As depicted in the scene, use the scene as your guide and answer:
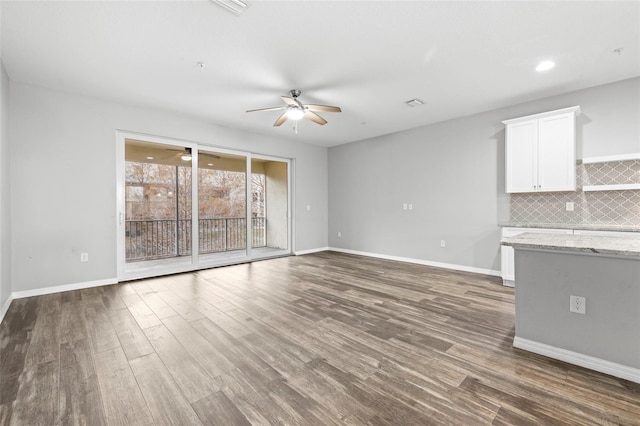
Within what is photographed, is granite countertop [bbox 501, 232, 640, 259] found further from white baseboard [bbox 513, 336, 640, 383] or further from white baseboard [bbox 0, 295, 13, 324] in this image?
white baseboard [bbox 0, 295, 13, 324]

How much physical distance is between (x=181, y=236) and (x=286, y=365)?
4.40 metres

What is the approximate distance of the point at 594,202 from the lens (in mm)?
3736

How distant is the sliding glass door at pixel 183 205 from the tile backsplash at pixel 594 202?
4.85 metres

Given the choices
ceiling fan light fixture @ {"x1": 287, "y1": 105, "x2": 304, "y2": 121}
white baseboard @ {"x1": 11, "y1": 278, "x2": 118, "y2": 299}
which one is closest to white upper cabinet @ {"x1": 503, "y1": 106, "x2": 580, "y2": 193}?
ceiling fan light fixture @ {"x1": 287, "y1": 105, "x2": 304, "y2": 121}

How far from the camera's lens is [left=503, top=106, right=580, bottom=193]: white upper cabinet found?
12.2 feet

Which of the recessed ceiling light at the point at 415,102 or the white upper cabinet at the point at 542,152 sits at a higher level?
the recessed ceiling light at the point at 415,102

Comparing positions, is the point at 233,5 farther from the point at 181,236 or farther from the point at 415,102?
the point at 181,236

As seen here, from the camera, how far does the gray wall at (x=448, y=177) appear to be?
3680 millimetres

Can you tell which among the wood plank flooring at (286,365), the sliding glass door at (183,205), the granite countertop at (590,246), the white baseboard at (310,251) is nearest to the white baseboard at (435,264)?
the white baseboard at (310,251)

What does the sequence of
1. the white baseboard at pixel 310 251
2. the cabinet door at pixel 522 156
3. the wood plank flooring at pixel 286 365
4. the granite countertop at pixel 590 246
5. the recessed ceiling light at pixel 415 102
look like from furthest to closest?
1. the white baseboard at pixel 310 251
2. the recessed ceiling light at pixel 415 102
3. the cabinet door at pixel 522 156
4. the granite countertop at pixel 590 246
5. the wood plank flooring at pixel 286 365

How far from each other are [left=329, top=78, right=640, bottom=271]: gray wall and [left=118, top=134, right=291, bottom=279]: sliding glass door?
74.8 inches

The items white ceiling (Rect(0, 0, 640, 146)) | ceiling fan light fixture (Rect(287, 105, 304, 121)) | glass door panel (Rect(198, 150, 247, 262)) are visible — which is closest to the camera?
white ceiling (Rect(0, 0, 640, 146))

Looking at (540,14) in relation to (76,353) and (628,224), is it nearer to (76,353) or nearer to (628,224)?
(628,224)

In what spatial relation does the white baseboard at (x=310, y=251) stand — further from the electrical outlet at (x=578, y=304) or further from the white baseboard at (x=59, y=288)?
the electrical outlet at (x=578, y=304)
